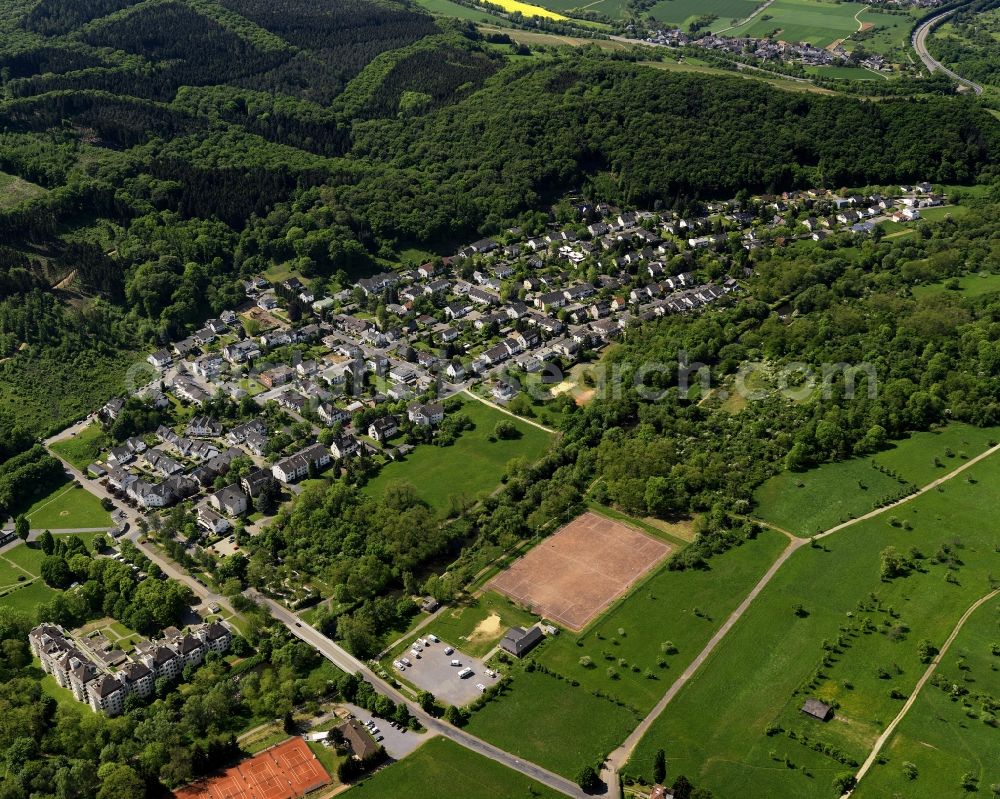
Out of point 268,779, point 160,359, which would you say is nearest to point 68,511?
point 160,359

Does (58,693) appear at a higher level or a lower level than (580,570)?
lower

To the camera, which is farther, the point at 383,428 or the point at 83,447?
the point at 83,447

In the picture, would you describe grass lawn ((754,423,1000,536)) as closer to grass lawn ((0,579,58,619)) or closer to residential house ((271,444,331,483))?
residential house ((271,444,331,483))

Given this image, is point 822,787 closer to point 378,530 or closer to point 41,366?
point 378,530

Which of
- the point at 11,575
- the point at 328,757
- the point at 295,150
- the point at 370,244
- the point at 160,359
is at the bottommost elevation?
the point at 11,575

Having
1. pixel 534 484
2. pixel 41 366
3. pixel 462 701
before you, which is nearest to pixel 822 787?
pixel 462 701

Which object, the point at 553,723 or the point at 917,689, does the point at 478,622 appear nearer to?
the point at 553,723

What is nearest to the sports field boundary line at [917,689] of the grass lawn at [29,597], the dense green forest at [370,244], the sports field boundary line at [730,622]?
the sports field boundary line at [730,622]
